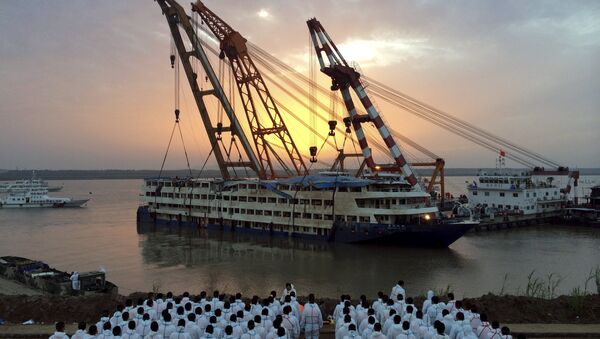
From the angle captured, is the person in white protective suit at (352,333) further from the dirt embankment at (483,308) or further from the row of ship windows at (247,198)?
the row of ship windows at (247,198)

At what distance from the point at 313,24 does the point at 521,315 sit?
3544 centimetres

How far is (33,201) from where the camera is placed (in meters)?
74.9

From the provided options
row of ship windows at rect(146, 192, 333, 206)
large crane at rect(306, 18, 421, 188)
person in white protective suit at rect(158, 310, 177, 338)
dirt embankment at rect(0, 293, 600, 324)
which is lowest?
dirt embankment at rect(0, 293, 600, 324)

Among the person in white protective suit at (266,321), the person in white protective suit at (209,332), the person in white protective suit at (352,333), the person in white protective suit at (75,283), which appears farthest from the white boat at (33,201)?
the person in white protective suit at (352,333)

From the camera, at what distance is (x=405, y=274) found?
25703 millimetres

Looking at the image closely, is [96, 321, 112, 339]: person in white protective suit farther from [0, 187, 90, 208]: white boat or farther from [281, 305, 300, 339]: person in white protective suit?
[0, 187, 90, 208]: white boat

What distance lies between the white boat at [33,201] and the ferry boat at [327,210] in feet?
122

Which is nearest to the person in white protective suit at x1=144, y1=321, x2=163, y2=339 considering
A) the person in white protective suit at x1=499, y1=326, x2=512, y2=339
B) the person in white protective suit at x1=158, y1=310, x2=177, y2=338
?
the person in white protective suit at x1=158, y1=310, x2=177, y2=338

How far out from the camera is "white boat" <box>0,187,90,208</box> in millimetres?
74125

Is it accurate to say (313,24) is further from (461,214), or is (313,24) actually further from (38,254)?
(38,254)

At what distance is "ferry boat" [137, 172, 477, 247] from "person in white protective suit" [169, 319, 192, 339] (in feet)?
81.7

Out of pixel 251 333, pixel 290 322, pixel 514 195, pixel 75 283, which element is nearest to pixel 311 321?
pixel 290 322

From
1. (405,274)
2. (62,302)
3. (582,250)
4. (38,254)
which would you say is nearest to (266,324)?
(62,302)

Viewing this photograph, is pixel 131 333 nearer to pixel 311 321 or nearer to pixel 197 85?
pixel 311 321
